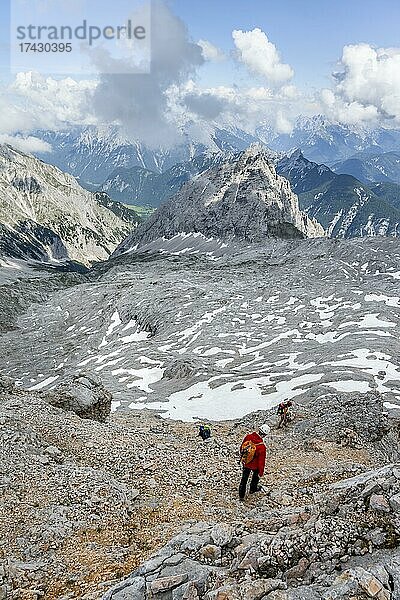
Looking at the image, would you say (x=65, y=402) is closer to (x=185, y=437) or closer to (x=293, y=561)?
(x=185, y=437)

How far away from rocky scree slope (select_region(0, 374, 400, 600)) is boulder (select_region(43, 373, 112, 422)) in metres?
1.80

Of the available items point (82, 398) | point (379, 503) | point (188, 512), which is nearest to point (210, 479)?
point (188, 512)

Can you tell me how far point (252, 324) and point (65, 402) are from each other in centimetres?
6516

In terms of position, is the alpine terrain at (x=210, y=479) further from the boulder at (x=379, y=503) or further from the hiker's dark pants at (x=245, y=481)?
the hiker's dark pants at (x=245, y=481)

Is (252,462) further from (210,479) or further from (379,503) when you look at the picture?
(379,503)

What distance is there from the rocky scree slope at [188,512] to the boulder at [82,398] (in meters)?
1.80

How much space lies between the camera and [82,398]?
110 ft

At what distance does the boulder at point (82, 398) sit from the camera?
32.3 m

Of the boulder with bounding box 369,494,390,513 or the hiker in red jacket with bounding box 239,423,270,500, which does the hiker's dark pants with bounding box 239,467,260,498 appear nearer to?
the hiker in red jacket with bounding box 239,423,270,500

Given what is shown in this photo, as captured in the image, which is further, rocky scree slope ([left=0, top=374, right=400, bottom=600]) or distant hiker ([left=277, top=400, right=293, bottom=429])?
distant hiker ([left=277, top=400, right=293, bottom=429])

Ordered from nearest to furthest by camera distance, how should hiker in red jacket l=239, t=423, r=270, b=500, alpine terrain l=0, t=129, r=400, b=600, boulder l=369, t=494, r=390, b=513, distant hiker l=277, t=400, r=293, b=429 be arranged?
1. alpine terrain l=0, t=129, r=400, b=600
2. boulder l=369, t=494, r=390, b=513
3. hiker in red jacket l=239, t=423, r=270, b=500
4. distant hiker l=277, t=400, r=293, b=429

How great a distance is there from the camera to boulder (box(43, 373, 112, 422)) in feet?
106

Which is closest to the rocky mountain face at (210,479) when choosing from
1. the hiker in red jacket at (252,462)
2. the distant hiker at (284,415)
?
the hiker in red jacket at (252,462)

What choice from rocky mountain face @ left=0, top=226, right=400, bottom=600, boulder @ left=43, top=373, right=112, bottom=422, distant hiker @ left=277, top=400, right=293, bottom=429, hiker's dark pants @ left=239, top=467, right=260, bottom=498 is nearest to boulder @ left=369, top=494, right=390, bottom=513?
rocky mountain face @ left=0, top=226, right=400, bottom=600
